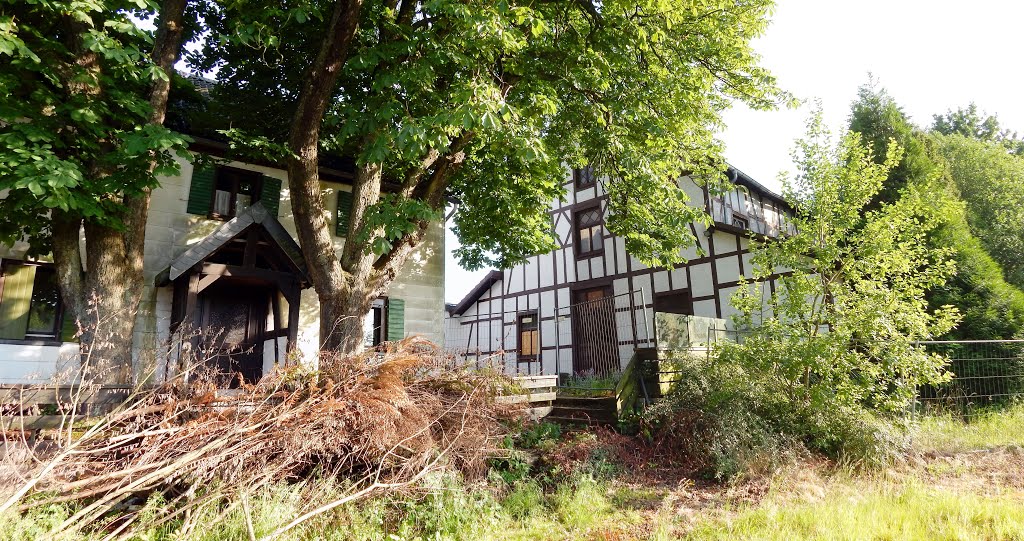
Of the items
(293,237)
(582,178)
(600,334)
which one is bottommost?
(600,334)

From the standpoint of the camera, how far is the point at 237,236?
32.5ft

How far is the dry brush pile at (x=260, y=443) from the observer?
4473mm

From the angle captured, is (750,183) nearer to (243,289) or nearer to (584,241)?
(584,241)

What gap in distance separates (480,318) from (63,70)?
16.0 m

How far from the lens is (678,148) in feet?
31.4

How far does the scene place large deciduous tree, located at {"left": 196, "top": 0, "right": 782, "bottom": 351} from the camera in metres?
6.94

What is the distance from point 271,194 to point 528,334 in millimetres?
10887

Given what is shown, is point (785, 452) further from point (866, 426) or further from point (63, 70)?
point (63, 70)

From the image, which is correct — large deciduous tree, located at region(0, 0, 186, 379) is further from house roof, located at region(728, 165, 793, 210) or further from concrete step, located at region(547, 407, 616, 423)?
house roof, located at region(728, 165, 793, 210)

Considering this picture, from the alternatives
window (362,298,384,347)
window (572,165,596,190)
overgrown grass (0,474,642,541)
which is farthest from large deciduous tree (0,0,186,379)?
window (572,165,596,190)

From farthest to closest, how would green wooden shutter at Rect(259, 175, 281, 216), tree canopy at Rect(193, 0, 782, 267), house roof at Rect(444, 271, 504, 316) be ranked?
house roof at Rect(444, 271, 504, 316)
green wooden shutter at Rect(259, 175, 281, 216)
tree canopy at Rect(193, 0, 782, 267)

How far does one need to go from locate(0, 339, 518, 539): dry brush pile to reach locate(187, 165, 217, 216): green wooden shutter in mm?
6441

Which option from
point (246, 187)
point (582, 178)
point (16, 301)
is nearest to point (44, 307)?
point (16, 301)

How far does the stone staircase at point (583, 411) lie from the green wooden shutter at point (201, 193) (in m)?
8.10
